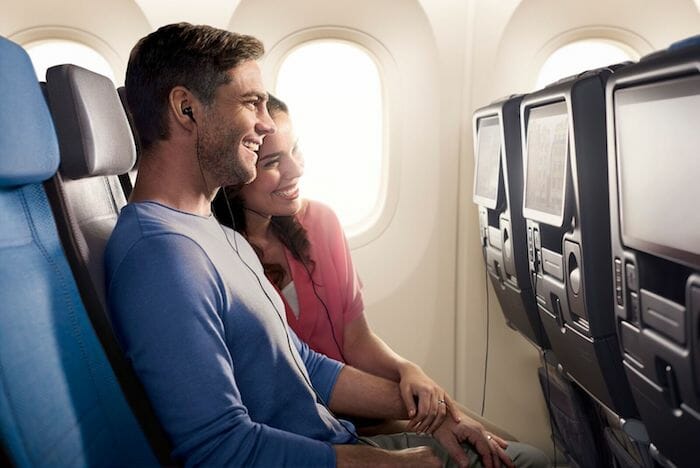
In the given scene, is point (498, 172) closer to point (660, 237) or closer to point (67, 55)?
point (660, 237)

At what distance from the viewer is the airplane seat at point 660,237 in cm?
139

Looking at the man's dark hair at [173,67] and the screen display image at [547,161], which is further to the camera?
the screen display image at [547,161]

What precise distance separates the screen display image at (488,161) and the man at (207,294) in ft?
4.34

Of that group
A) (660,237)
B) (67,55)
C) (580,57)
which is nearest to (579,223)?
(660,237)

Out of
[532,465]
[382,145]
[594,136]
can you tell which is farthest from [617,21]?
[532,465]

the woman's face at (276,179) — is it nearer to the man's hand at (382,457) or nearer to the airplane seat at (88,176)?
the airplane seat at (88,176)

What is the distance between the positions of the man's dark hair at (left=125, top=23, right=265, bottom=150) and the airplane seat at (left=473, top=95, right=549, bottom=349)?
1.37 m

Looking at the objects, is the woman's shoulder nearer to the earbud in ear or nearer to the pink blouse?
the pink blouse

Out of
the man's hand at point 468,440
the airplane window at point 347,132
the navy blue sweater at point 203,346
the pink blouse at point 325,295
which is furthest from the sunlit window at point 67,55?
the man's hand at point 468,440

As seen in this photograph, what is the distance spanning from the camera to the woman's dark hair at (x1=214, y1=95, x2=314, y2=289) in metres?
2.37

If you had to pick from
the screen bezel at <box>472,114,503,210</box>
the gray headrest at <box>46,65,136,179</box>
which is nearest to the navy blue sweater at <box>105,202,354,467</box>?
the gray headrest at <box>46,65,136,179</box>

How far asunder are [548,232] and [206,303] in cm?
134

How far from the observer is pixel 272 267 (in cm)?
239

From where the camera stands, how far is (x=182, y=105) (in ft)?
5.32
